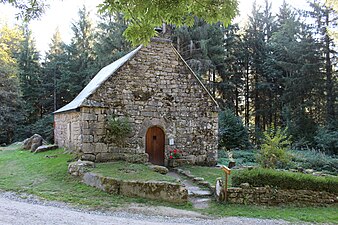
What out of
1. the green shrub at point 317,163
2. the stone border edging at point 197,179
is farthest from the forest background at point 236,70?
the stone border edging at point 197,179

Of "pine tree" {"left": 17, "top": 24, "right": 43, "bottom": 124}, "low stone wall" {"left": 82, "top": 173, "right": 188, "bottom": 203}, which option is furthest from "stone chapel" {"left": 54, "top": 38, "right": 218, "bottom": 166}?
"pine tree" {"left": 17, "top": 24, "right": 43, "bottom": 124}

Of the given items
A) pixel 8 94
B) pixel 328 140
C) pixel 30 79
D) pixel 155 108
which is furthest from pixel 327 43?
pixel 30 79

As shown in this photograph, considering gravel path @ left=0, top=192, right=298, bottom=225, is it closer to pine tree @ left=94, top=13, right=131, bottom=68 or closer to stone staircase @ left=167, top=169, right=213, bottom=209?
stone staircase @ left=167, top=169, right=213, bottom=209

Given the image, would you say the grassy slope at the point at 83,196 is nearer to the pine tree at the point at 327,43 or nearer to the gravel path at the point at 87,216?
the gravel path at the point at 87,216

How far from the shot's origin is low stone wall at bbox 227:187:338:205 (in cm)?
775

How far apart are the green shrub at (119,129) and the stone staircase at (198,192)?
2.93 m

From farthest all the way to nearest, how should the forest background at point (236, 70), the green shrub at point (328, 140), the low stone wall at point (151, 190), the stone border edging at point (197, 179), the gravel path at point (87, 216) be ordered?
1. the forest background at point (236, 70)
2. the green shrub at point (328, 140)
3. the stone border edging at point (197, 179)
4. the low stone wall at point (151, 190)
5. the gravel path at point (87, 216)

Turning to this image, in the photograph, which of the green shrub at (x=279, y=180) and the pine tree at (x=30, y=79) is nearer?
the green shrub at (x=279, y=180)

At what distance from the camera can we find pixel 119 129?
11.0m

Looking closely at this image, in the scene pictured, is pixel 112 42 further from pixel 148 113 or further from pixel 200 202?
pixel 200 202

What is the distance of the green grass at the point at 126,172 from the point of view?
818 centimetres

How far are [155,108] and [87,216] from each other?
687 cm

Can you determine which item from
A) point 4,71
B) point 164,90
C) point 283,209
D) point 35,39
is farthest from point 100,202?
point 35,39

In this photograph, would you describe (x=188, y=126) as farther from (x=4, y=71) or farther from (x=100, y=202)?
(x=4, y=71)
